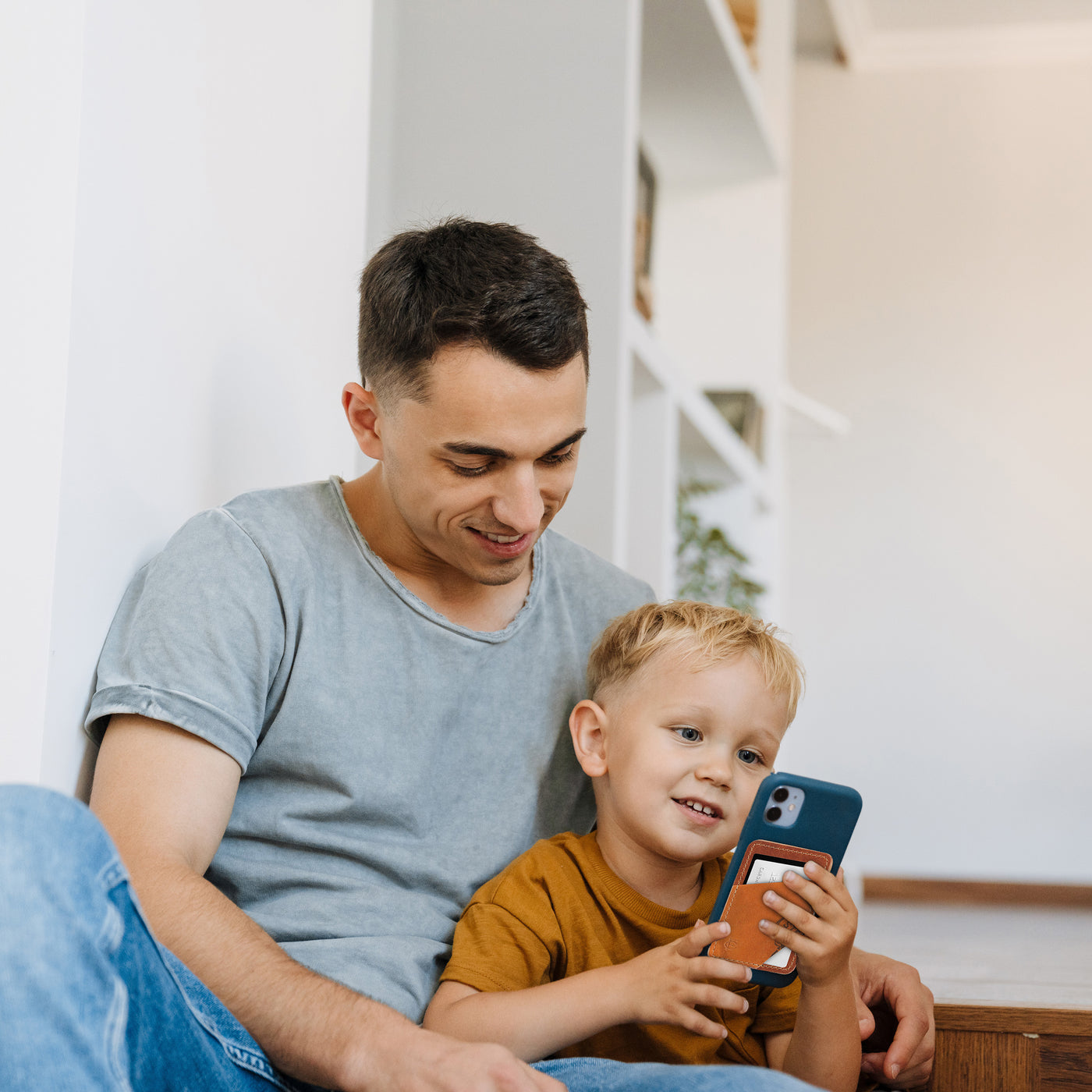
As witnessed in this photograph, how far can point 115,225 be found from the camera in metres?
1.05

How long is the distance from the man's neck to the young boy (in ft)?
0.41

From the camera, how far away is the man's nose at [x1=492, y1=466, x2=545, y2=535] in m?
1.14

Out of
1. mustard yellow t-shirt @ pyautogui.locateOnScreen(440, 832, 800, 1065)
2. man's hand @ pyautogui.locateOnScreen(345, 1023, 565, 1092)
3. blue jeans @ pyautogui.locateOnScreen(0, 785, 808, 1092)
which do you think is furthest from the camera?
mustard yellow t-shirt @ pyautogui.locateOnScreen(440, 832, 800, 1065)

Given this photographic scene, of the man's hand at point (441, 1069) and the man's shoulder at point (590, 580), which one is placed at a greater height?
the man's shoulder at point (590, 580)

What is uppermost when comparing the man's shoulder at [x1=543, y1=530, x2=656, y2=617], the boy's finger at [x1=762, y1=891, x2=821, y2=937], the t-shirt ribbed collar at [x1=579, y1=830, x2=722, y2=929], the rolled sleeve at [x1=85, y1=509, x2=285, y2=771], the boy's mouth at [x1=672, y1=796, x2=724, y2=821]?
the man's shoulder at [x1=543, y1=530, x2=656, y2=617]

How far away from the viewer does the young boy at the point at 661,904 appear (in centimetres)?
96

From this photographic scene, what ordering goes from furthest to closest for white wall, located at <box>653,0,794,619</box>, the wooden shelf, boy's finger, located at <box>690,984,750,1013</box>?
white wall, located at <box>653,0,794,619</box> → the wooden shelf → boy's finger, located at <box>690,984,750,1013</box>

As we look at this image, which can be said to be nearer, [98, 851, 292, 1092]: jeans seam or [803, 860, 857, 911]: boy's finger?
[98, 851, 292, 1092]: jeans seam

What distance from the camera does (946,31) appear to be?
15.5 ft

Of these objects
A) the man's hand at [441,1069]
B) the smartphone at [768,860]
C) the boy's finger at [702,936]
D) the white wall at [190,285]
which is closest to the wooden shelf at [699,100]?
the white wall at [190,285]

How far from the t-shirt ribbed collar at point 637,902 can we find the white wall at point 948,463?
330cm

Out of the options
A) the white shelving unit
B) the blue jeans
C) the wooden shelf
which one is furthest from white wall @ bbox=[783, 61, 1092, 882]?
the blue jeans

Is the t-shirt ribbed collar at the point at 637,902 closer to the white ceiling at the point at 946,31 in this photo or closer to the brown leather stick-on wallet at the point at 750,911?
the brown leather stick-on wallet at the point at 750,911

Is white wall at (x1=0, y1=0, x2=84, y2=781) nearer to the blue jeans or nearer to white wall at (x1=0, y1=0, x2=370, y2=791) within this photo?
white wall at (x1=0, y1=0, x2=370, y2=791)
